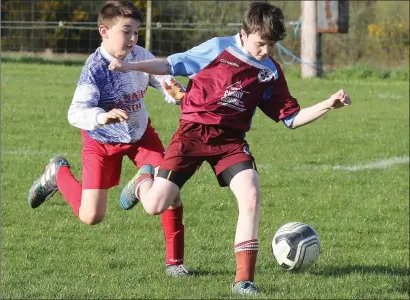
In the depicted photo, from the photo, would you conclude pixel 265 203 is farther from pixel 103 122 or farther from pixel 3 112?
pixel 3 112

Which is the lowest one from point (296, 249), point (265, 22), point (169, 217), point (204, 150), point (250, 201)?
point (296, 249)

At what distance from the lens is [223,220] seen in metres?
8.29

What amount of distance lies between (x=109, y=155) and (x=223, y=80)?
107 cm

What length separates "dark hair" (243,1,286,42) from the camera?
5.82 meters

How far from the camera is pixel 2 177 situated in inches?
380

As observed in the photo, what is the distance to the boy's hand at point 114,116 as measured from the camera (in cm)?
538

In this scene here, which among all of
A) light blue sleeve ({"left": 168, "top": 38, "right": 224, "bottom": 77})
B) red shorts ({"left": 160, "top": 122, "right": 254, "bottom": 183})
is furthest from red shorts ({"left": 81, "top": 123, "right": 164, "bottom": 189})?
light blue sleeve ({"left": 168, "top": 38, "right": 224, "bottom": 77})

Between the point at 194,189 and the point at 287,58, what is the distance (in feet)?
48.7

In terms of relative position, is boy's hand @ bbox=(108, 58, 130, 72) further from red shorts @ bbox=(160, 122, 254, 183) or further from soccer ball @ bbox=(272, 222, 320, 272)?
soccer ball @ bbox=(272, 222, 320, 272)

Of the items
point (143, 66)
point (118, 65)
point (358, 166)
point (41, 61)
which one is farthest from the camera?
point (41, 61)

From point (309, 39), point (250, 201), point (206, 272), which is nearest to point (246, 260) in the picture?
point (250, 201)

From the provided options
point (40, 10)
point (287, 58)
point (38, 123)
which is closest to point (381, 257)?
point (38, 123)

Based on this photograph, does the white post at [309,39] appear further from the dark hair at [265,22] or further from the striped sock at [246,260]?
the striped sock at [246,260]

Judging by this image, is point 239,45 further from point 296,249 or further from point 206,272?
point 206,272
